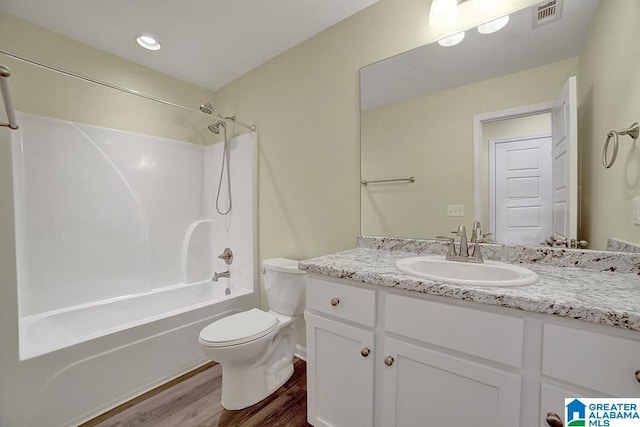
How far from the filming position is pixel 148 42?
76.9 inches

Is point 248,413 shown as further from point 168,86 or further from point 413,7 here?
point 168,86

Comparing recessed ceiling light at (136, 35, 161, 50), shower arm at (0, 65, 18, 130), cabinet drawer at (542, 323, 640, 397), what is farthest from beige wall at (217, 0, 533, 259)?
shower arm at (0, 65, 18, 130)

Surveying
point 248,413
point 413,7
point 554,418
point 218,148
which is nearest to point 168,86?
point 218,148

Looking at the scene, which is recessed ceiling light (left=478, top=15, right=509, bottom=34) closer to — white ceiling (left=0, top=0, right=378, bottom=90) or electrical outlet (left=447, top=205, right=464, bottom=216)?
white ceiling (left=0, top=0, right=378, bottom=90)

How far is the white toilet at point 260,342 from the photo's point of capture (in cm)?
141

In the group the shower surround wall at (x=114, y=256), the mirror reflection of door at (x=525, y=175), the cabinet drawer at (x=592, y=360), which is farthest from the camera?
the shower surround wall at (x=114, y=256)

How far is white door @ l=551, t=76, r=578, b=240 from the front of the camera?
1.08m

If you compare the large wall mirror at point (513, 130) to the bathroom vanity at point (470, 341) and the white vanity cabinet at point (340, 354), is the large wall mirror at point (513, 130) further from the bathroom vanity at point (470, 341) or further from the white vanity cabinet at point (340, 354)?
the white vanity cabinet at point (340, 354)

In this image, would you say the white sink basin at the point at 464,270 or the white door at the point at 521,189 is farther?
the white door at the point at 521,189

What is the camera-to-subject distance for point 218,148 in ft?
8.59

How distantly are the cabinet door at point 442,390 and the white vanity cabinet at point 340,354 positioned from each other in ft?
0.27

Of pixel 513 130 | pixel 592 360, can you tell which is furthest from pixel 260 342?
pixel 513 130

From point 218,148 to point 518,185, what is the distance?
97.5 inches

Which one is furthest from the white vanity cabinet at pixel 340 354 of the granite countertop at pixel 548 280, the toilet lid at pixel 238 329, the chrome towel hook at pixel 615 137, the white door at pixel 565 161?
the chrome towel hook at pixel 615 137
